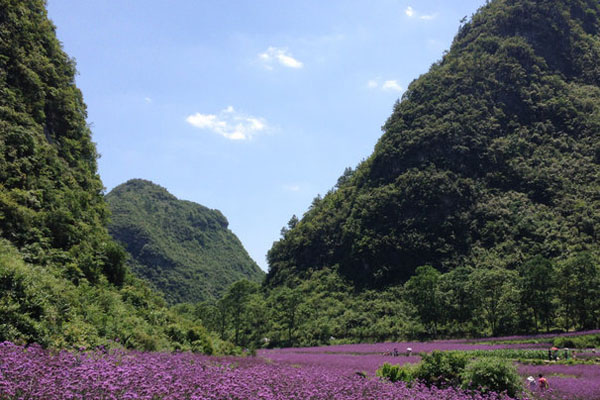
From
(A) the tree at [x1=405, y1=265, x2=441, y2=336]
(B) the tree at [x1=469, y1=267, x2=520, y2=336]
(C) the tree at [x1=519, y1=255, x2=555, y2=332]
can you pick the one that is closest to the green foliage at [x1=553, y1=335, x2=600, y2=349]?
(C) the tree at [x1=519, y1=255, x2=555, y2=332]

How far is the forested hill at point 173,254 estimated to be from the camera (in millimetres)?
142125

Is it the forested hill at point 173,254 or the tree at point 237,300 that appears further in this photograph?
the forested hill at point 173,254

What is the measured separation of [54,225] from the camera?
65.3ft

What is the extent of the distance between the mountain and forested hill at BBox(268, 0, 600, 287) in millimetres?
70445

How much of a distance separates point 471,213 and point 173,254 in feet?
353

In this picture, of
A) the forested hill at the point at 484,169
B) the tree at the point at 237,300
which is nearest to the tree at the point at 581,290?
the forested hill at the point at 484,169

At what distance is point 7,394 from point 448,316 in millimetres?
61606

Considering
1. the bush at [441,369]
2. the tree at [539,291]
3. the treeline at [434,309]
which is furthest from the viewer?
the tree at [539,291]

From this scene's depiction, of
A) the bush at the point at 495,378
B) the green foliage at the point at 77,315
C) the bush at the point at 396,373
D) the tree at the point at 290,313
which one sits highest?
the green foliage at the point at 77,315

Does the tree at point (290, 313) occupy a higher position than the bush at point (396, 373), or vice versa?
the bush at point (396, 373)

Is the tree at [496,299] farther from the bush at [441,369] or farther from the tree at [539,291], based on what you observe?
the bush at [441,369]

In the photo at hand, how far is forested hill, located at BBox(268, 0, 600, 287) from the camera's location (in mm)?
86250

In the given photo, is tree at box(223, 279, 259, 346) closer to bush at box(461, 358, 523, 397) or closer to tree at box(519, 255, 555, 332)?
tree at box(519, 255, 555, 332)

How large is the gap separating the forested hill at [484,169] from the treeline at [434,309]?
1281 cm
